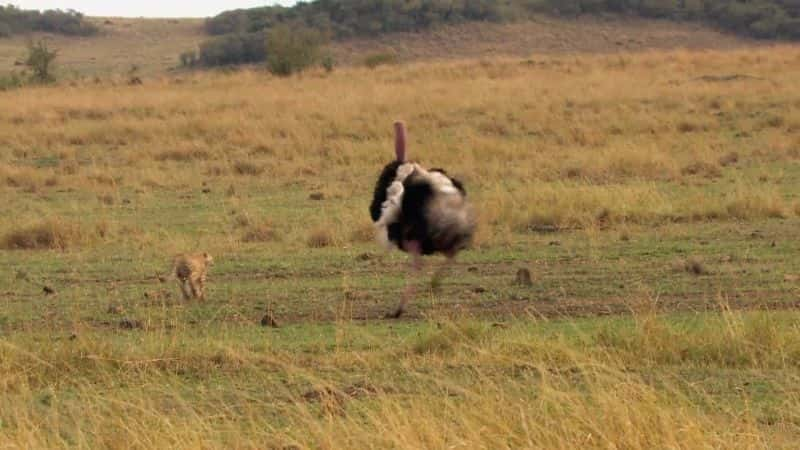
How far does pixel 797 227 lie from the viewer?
11.8 meters

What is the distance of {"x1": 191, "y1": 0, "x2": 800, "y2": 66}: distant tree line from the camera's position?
Result: 163 ft

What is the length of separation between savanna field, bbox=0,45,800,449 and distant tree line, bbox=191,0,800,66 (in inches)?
1054

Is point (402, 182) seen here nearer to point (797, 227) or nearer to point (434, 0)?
point (797, 227)

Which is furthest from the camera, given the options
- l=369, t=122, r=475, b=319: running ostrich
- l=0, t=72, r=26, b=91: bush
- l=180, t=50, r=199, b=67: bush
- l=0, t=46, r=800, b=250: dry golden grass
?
l=180, t=50, r=199, b=67: bush

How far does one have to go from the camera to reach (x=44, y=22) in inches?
2589

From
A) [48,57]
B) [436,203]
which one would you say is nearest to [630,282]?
[436,203]

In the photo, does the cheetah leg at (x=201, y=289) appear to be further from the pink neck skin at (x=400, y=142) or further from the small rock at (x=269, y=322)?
the pink neck skin at (x=400, y=142)

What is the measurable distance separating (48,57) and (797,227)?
2968cm

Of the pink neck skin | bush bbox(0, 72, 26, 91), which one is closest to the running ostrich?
the pink neck skin

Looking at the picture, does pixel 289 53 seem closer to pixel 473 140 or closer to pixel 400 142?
pixel 473 140

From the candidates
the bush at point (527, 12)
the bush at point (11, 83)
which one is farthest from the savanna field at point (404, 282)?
the bush at point (527, 12)

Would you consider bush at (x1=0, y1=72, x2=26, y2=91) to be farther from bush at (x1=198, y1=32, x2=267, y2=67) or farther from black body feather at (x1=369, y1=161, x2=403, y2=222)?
black body feather at (x1=369, y1=161, x2=403, y2=222)

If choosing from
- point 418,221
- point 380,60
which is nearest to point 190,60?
point 380,60

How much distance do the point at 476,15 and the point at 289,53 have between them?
53.5ft
